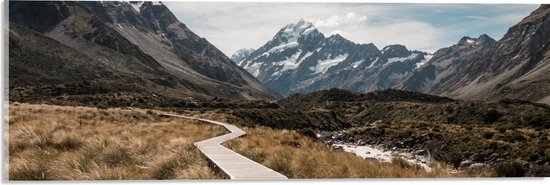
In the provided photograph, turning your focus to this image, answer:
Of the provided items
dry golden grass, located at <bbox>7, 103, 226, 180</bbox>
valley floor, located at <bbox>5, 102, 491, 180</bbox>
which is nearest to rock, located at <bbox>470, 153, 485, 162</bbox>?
valley floor, located at <bbox>5, 102, 491, 180</bbox>

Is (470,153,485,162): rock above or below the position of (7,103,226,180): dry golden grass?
below

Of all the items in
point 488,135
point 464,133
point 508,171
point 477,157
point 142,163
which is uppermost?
point 142,163

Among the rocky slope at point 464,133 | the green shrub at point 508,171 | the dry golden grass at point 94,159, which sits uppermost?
the dry golden grass at point 94,159

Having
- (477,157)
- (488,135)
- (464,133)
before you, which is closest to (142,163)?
(477,157)

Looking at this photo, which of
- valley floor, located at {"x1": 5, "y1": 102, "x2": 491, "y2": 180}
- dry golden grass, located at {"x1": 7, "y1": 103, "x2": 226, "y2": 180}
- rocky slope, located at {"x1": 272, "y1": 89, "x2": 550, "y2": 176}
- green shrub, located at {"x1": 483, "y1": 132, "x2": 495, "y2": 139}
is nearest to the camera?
dry golden grass, located at {"x1": 7, "y1": 103, "x2": 226, "y2": 180}

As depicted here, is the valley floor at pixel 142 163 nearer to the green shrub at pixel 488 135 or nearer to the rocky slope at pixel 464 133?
the rocky slope at pixel 464 133

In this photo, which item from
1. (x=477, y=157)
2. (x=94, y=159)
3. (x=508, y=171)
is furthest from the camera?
(x=477, y=157)

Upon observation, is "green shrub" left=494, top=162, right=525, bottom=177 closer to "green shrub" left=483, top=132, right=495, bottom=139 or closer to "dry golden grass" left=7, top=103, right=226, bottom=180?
"dry golden grass" left=7, top=103, right=226, bottom=180

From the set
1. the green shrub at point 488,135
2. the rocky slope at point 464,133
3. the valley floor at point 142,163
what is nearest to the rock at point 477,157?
the rocky slope at point 464,133

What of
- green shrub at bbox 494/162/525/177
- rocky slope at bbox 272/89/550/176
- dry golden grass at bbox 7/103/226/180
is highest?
dry golden grass at bbox 7/103/226/180

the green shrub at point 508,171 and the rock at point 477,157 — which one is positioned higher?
the green shrub at point 508,171

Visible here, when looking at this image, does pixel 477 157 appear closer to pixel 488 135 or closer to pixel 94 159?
pixel 488 135

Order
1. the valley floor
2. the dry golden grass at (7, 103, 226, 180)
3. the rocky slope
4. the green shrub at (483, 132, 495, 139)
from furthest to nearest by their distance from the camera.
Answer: the green shrub at (483, 132, 495, 139) → the rocky slope → the valley floor → the dry golden grass at (7, 103, 226, 180)

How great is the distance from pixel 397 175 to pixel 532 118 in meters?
101
